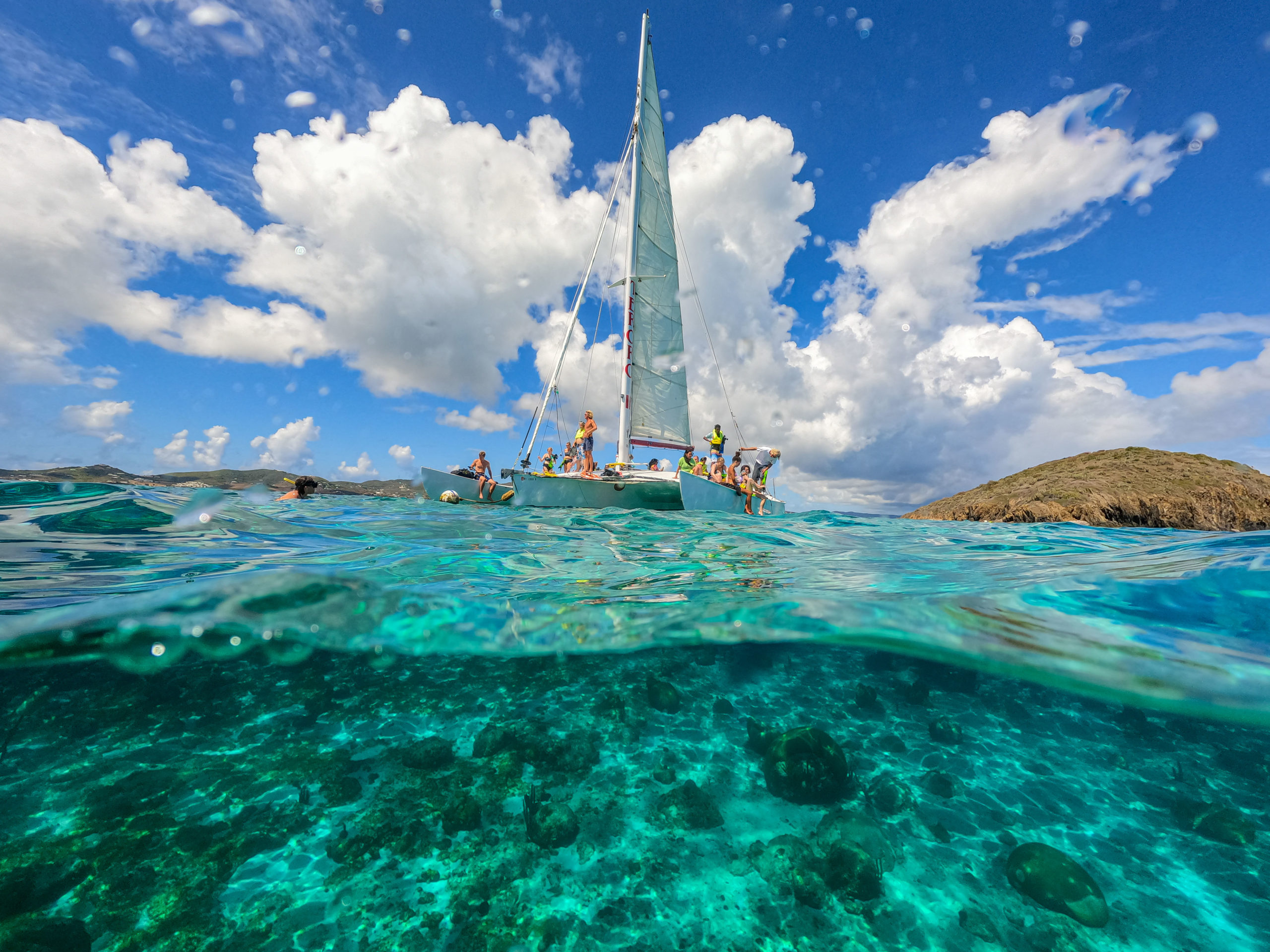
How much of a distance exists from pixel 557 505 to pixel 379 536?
8433mm

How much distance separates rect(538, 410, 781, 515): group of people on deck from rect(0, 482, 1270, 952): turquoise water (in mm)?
11281

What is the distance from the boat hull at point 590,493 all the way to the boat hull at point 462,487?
241cm

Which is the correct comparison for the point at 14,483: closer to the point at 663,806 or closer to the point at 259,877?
the point at 259,877

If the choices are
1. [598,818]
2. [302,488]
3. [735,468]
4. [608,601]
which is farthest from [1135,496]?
[302,488]

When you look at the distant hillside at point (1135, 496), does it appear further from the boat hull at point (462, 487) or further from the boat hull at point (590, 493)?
the boat hull at point (462, 487)

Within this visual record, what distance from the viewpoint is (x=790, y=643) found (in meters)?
6.02

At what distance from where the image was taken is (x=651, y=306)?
22281mm

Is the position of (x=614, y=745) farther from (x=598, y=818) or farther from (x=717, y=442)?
(x=717, y=442)

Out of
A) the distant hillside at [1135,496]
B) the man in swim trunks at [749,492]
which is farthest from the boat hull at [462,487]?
the distant hillside at [1135,496]

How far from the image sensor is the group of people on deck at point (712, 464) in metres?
18.8

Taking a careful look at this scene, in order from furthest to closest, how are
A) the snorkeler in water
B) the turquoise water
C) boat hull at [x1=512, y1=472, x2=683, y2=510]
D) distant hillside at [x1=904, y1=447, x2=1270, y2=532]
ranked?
1. distant hillside at [x1=904, y1=447, x2=1270, y2=532]
2. boat hull at [x1=512, y1=472, x2=683, y2=510]
3. the snorkeler in water
4. the turquoise water

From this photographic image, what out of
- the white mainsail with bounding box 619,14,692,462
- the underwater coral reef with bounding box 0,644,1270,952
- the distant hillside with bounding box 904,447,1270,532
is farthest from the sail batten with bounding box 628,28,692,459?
the distant hillside with bounding box 904,447,1270,532

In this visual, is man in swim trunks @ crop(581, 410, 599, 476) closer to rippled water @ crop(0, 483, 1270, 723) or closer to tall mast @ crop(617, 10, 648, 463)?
tall mast @ crop(617, 10, 648, 463)

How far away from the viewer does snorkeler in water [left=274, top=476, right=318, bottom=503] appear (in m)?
14.1
